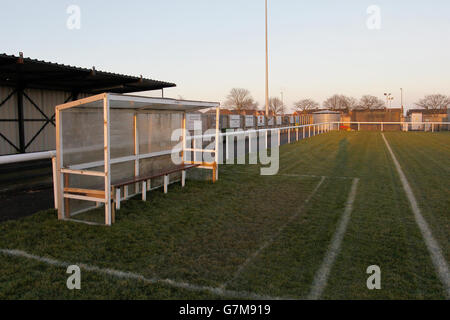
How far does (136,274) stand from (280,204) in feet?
12.2

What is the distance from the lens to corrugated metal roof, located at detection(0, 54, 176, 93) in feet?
38.0

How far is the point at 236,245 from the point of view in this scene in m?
4.71

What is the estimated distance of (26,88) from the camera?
1548 cm

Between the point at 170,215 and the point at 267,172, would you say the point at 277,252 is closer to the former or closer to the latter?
the point at 170,215

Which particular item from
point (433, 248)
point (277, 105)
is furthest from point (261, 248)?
point (277, 105)

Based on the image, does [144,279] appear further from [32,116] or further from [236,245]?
[32,116]

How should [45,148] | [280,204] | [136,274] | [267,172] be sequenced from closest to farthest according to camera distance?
[136,274] < [280,204] < [267,172] < [45,148]

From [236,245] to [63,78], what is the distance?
40.0 ft

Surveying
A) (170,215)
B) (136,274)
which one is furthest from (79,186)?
(136,274)

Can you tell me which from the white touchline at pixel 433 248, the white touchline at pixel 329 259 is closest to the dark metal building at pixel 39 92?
the white touchline at pixel 329 259

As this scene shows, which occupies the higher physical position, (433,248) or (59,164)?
(59,164)

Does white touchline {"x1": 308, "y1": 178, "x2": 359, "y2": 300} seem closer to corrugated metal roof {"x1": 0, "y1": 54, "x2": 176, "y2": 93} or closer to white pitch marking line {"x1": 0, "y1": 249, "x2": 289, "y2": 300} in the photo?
white pitch marking line {"x1": 0, "y1": 249, "x2": 289, "y2": 300}

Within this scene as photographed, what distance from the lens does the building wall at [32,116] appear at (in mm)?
14586

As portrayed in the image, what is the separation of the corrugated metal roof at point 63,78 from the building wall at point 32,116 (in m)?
0.36
